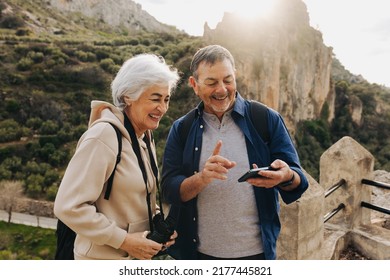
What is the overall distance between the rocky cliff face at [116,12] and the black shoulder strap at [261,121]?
2708 inches

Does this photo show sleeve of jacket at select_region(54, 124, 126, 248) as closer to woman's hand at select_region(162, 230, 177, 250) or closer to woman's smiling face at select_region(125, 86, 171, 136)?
woman's smiling face at select_region(125, 86, 171, 136)

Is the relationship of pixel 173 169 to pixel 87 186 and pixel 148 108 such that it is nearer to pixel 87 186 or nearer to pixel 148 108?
pixel 148 108

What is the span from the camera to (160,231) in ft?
6.17

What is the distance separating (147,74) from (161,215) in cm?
83

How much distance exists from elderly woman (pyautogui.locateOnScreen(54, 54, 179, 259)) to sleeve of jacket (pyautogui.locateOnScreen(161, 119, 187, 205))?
0.11m

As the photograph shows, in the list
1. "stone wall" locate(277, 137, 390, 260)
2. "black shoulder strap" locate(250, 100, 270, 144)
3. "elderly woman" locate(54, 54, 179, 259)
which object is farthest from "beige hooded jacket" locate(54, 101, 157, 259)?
"stone wall" locate(277, 137, 390, 260)

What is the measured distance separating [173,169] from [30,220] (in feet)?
59.3

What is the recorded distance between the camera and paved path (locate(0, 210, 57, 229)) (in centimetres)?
1673

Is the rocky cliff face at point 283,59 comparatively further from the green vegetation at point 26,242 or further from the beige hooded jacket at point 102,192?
the beige hooded jacket at point 102,192

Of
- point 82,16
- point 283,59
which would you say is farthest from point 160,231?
point 82,16

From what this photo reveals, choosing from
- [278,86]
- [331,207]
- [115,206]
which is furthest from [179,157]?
[278,86]
